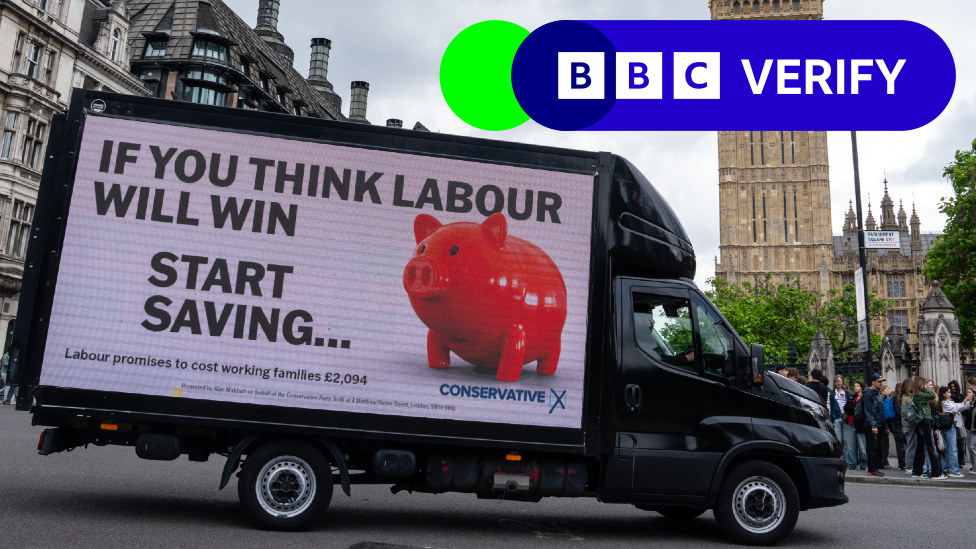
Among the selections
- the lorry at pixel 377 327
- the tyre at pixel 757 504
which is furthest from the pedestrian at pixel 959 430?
the lorry at pixel 377 327

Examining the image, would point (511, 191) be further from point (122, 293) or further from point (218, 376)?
point (122, 293)

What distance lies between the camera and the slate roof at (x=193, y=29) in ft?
143

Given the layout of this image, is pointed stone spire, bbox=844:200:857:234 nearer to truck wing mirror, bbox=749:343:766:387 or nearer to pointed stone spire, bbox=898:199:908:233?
pointed stone spire, bbox=898:199:908:233

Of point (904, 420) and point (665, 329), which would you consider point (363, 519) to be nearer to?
point (665, 329)

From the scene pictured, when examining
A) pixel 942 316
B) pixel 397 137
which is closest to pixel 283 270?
pixel 397 137

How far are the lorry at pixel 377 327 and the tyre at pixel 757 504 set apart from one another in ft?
0.07

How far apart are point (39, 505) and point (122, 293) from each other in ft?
7.71

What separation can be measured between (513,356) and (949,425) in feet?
36.6

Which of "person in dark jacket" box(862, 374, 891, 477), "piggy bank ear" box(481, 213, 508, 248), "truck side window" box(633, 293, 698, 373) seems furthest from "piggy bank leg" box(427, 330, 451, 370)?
"person in dark jacket" box(862, 374, 891, 477)

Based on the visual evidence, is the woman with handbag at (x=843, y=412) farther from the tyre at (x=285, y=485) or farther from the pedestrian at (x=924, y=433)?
the tyre at (x=285, y=485)

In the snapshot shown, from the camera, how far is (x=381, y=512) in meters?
8.57

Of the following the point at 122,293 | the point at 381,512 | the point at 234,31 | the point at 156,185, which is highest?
→ the point at 234,31

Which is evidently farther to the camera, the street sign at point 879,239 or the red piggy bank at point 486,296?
the street sign at point 879,239

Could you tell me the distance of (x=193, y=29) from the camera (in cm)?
4422
